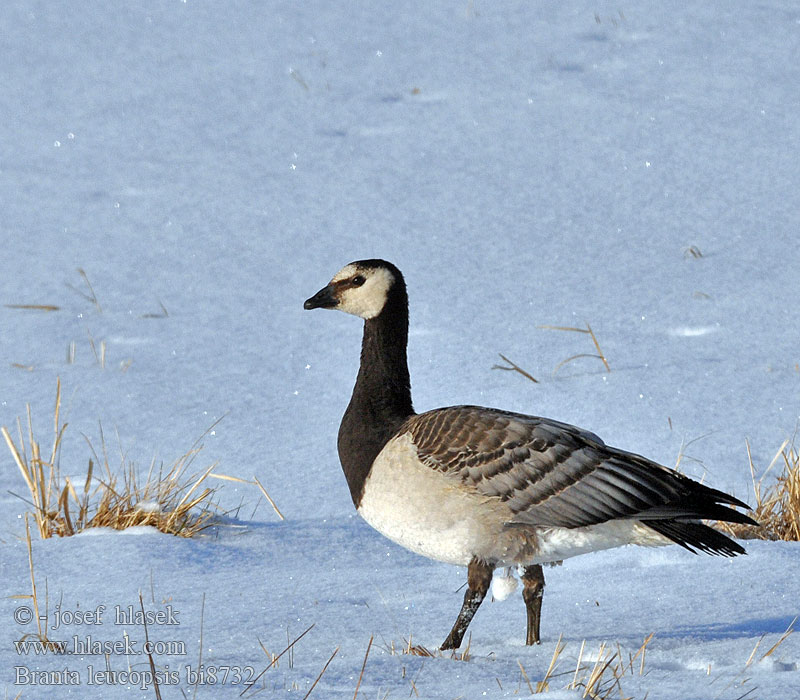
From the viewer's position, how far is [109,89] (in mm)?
10656

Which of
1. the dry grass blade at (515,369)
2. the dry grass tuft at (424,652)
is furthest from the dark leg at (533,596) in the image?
the dry grass blade at (515,369)

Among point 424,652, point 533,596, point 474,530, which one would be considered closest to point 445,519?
point 474,530

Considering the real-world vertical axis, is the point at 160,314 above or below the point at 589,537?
above

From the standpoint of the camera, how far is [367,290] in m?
4.84

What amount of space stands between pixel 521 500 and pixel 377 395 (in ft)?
3.02

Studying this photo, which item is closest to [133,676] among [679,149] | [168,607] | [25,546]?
[168,607]

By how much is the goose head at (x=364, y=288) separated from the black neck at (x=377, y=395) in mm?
26

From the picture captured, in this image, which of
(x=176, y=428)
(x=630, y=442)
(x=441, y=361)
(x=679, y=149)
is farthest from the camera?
(x=679, y=149)

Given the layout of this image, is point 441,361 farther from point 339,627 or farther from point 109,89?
point 109,89

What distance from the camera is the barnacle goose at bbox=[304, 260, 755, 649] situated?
3957 millimetres

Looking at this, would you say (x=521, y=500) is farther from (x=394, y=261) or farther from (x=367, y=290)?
(x=394, y=261)

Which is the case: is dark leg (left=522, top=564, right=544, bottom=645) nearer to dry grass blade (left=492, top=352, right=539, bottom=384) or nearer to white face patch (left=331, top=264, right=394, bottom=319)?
white face patch (left=331, top=264, right=394, bottom=319)

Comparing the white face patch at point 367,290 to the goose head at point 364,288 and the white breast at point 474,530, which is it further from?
the white breast at point 474,530

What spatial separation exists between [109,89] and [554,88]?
4138 mm
